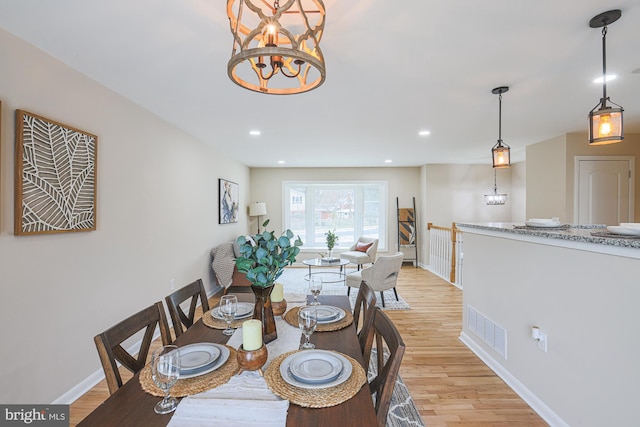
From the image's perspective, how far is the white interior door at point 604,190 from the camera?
4133mm

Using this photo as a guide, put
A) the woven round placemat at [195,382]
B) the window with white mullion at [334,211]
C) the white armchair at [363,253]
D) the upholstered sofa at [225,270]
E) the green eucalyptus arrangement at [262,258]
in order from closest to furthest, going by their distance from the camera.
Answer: the woven round placemat at [195,382]
the green eucalyptus arrangement at [262,258]
the upholstered sofa at [225,270]
the white armchair at [363,253]
the window with white mullion at [334,211]

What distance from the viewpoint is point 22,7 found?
1524 millimetres


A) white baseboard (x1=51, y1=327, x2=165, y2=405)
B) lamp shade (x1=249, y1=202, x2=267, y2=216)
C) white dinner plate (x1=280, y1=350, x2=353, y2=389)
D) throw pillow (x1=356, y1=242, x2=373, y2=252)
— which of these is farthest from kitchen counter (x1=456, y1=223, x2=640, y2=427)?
lamp shade (x1=249, y1=202, x2=267, y2=216)

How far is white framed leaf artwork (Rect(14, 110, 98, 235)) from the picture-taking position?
1.78 meters

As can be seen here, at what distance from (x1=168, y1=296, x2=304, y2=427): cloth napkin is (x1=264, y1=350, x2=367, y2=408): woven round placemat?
0.09 ft

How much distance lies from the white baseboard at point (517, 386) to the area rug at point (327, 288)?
4.13 feet

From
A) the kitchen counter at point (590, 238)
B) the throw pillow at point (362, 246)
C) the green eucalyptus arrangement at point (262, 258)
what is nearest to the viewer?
the green eucalyptus arrangement at point (262, 258)

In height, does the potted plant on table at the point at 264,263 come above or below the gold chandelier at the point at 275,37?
below

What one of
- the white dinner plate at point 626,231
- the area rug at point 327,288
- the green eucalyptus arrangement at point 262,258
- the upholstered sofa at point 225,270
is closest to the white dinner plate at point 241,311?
the green eucalyptus arrangement at point 262,258

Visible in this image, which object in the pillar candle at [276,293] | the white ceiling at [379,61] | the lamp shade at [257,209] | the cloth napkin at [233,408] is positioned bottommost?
the cloth napkin at [233,408]

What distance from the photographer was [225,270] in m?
4.60

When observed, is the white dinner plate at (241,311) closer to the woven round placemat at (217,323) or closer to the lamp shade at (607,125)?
the woven round placemat at (217,323)

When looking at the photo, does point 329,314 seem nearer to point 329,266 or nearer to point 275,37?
point 275,37

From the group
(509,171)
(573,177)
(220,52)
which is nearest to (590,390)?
(220,52)
